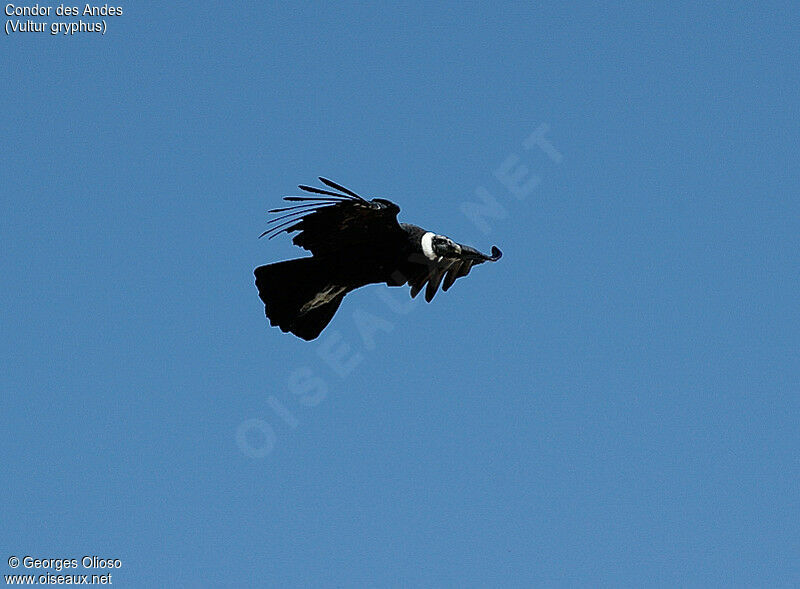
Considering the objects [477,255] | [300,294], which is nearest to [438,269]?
[477,255]

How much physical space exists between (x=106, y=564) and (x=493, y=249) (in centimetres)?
820

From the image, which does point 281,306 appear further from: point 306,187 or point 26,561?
point 26,561

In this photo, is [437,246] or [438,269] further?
[438,269]

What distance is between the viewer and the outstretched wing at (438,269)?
1716 centimetres

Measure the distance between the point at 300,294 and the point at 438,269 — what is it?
203 cm

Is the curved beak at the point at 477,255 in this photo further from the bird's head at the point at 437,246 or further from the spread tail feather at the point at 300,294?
the spread tail feather at the point at 300,294

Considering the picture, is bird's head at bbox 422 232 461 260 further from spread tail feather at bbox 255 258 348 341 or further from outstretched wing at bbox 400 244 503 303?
spread tail feather at bbox 255 258 348 341

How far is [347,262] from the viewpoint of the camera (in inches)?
658

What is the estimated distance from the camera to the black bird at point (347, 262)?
623 inches

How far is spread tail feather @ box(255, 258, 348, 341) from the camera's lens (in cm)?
1683

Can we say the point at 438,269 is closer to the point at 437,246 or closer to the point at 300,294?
the point at 437,246

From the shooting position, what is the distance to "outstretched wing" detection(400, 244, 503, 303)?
56.3 ft

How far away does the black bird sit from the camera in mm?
15820

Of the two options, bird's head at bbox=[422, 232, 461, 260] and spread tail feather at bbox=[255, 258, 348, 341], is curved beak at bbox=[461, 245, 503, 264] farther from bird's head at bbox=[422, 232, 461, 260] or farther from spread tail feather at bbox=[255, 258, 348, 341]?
spread tail feather at bbox=[255, 258, 348, 341]
